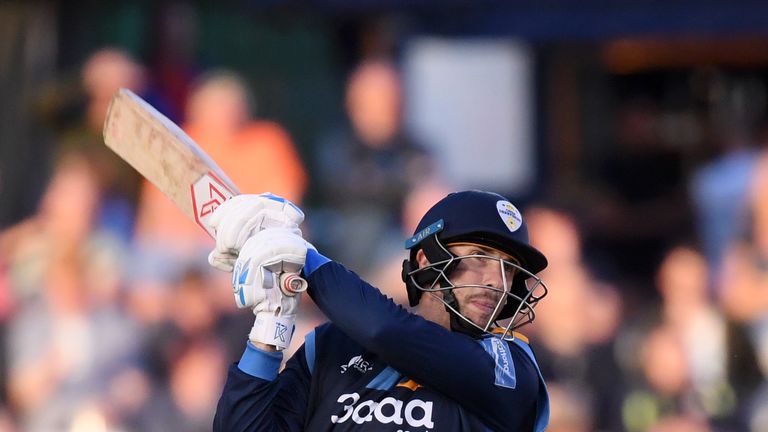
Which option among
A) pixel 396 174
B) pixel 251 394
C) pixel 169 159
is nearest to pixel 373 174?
pixel 396 174

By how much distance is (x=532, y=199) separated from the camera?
851 cm

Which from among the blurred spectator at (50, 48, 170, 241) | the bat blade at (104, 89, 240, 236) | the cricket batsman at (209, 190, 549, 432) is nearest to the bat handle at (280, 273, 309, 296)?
the cricket batsman at (209, 190, 549, 432)

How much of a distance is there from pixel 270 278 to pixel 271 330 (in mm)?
132

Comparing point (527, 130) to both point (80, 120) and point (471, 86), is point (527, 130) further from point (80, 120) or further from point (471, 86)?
point (80, 120)

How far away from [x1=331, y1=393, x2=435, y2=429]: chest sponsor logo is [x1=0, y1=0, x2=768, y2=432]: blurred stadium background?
3.44 meters

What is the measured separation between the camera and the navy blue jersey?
369 cm

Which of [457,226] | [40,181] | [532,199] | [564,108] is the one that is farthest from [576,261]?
[457,226]

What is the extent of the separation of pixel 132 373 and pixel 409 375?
149 inches

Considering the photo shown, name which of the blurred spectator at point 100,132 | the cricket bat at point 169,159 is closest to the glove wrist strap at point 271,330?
the cricket bat at point 169,159

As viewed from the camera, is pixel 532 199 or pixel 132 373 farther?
pixel 532 199

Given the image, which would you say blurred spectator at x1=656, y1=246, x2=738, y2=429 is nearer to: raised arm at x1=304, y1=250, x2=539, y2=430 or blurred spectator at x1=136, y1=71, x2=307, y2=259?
blurred spectator at x1=136, y1=71, x2=307, y2=259

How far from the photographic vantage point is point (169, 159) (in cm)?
418

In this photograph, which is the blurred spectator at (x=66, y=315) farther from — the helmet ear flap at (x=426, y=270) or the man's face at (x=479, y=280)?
the man's face at (x=479, y=280)

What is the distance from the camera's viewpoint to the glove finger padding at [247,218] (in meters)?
3.71
